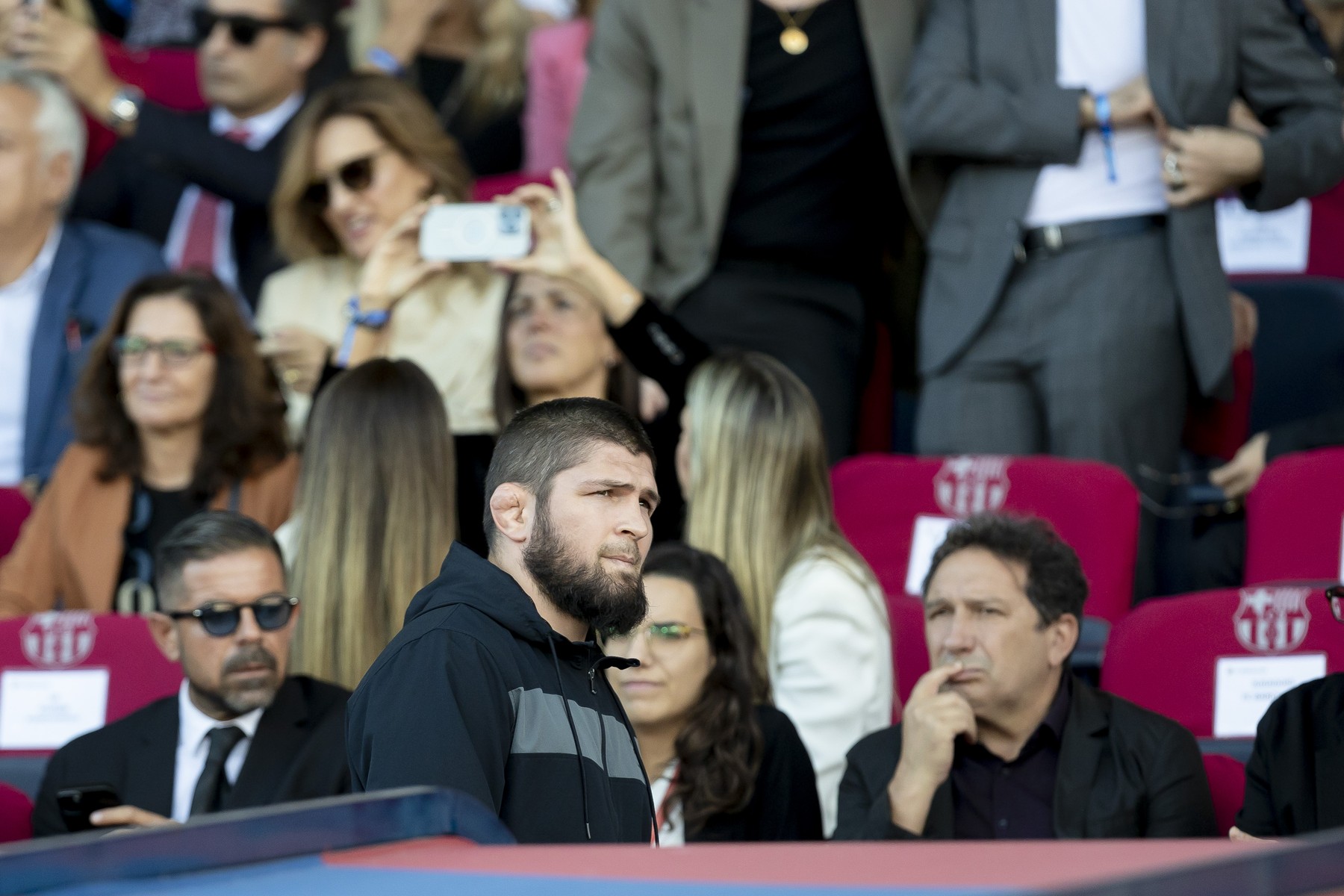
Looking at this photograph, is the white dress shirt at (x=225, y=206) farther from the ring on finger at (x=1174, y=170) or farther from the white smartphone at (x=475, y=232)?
the ring on finger at (x=1174, y=170)

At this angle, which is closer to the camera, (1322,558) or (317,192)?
(1322,558)

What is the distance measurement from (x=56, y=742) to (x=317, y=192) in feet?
6.07

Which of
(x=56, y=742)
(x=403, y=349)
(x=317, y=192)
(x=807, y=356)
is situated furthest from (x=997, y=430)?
(x=56, y=742)

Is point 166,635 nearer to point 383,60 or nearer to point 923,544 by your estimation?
point 923,544

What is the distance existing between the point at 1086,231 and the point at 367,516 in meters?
1.94

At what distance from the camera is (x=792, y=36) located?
4852 millimetres

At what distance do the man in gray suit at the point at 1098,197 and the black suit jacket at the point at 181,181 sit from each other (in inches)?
82.7

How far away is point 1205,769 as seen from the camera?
3225 mm

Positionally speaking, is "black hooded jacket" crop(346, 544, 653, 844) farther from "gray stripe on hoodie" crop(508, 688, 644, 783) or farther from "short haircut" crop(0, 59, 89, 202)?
"short haircut" crop(0, 59, 89, 202)

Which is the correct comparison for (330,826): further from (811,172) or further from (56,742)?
(811,172)

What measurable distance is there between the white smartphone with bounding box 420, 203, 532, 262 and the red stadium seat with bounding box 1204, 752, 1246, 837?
2004mm

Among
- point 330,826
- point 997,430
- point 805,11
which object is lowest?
point 330,826

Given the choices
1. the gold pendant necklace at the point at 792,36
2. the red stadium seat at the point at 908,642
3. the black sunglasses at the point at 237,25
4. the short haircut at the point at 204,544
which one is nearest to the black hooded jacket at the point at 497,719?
the short haircut at the point at 204,544

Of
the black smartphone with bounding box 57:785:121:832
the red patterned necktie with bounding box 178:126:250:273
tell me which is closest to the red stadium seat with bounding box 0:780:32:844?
the black smartphone with bounding box 57:785:121:832
